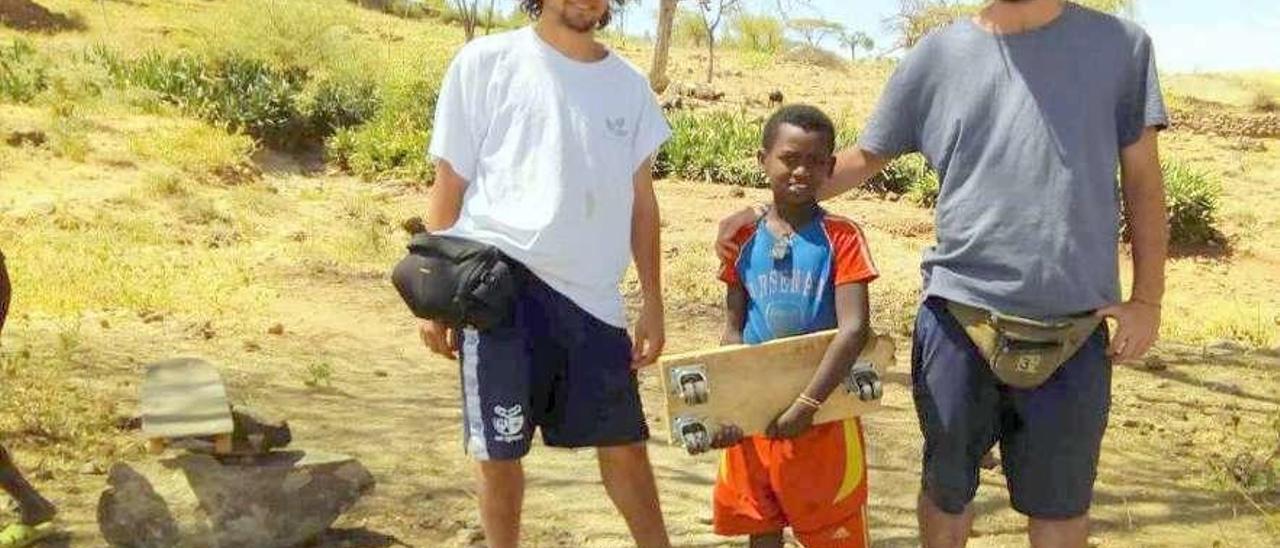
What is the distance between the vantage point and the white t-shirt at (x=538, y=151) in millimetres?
2734

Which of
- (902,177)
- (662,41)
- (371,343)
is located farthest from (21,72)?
(371,343)

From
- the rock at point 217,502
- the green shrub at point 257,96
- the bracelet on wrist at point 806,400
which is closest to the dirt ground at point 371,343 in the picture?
the rock at point 217,502

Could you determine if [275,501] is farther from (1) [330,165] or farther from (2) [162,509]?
(1) [330,165]

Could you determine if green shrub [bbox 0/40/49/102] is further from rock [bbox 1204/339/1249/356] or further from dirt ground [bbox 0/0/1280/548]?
rock [bbox 1204/339/1249/356]

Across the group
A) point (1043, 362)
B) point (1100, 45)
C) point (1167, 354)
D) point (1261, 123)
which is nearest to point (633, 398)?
point (1043, 362)

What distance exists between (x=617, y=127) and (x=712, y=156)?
9990 mm

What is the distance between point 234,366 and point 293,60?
39.6 feet

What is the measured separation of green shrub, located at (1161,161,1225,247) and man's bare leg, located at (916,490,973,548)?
10.1 meters

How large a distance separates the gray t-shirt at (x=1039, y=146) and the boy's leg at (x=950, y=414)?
0.10 meters

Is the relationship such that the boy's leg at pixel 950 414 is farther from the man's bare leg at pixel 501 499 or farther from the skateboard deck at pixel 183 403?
the skateboard deck at pixel 183 403

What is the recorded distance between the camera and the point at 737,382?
2.78 meters

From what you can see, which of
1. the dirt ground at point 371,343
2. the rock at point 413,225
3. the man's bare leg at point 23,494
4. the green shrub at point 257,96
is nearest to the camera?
the man's bare leg at point 23,494

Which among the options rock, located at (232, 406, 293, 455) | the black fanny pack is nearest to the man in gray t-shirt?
the black fanny pack

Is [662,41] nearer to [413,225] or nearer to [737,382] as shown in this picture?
[413,225]
